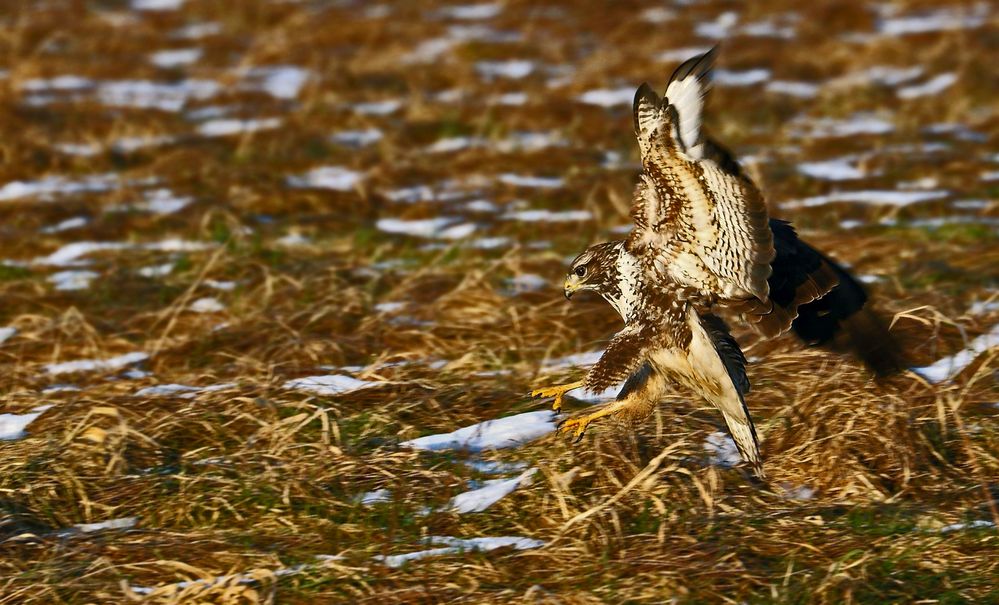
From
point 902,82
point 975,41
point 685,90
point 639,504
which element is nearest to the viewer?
point 685,90

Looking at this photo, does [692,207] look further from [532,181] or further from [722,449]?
[532,181]

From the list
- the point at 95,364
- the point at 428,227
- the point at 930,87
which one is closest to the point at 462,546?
the point at 95,364

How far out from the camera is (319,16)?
1659 cm

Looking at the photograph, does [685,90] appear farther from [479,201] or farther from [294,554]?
[479,201]

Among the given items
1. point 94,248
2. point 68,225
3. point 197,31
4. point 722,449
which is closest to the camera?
point 722,449

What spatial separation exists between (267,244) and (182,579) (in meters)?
5.05

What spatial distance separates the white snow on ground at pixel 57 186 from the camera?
418 inches

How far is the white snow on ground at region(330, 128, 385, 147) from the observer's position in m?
12.3

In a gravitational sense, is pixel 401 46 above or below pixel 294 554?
above

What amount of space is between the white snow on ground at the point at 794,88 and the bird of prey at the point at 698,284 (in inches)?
336

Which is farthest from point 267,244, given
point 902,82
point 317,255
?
point 902,82

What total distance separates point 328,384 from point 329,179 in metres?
5.05

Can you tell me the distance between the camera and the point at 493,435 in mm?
5781

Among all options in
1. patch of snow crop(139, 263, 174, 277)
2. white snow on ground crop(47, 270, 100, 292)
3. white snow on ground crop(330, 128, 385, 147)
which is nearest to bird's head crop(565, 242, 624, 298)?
patch of snow crop(139, 263, 174, 277)
